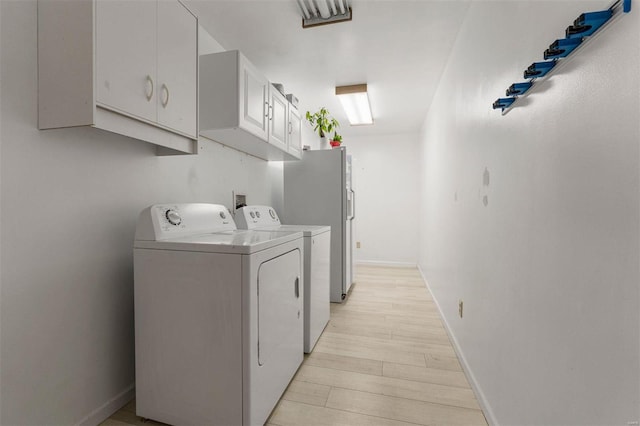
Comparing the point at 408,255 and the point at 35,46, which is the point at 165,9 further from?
the point at 408,255

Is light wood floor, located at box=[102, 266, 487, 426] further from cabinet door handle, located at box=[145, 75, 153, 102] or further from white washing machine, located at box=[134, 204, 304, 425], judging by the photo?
cabinet door handle, located at box=[145, 75, 153, 102]

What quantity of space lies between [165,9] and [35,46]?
0.55 metres

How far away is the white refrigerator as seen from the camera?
3.18m

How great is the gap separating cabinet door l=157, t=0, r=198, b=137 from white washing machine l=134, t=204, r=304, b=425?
1.56 feet

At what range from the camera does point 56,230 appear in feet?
4.07

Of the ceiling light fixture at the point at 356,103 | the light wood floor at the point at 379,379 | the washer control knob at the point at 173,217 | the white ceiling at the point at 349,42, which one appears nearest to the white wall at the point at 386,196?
the ceiling light fixture at the point at 356,103

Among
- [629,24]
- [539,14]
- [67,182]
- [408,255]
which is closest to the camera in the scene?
[629,24]

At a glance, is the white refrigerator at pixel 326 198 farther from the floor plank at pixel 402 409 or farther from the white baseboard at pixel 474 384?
the floor plank at pixel 402 409

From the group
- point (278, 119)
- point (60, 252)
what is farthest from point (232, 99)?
point (60, 252)

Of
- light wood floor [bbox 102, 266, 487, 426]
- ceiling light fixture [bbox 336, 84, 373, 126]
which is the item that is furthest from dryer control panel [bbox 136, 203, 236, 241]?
ceiling light fixture [bbox 336, 84, 373, 126]

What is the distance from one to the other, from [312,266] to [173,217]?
1.00m

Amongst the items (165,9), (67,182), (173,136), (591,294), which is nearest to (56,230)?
(67,182)

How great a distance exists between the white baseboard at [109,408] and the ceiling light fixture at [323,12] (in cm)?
248

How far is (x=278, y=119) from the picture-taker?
2.48m
